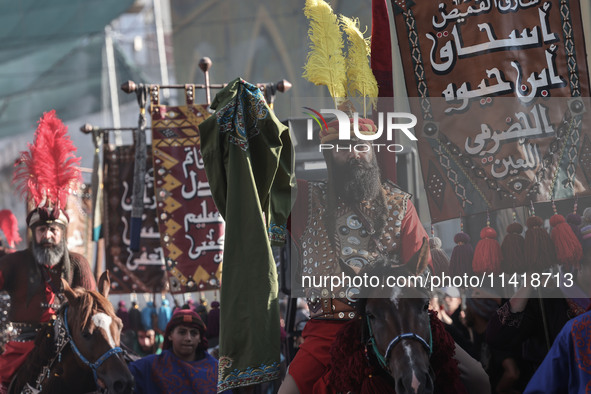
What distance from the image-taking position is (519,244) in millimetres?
5227

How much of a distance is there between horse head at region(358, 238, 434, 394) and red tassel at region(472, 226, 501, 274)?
1.12 metres

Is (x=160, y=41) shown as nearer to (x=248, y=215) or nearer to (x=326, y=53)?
(x=326, y=53)

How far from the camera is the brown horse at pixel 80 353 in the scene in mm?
5551

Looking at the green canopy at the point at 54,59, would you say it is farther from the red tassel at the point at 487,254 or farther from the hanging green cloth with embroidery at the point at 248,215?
the hanging green cloth with embroidery at the point at 248,215

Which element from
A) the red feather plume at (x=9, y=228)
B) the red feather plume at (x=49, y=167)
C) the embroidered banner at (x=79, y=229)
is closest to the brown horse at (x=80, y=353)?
the red feather plume at (x=49, y=167)

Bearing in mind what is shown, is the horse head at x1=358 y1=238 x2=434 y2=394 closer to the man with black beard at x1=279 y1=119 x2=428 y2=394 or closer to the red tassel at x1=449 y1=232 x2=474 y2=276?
the man with black beard at x1=279 y1=119 x2=428 y2=394

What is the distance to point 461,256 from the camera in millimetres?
5090

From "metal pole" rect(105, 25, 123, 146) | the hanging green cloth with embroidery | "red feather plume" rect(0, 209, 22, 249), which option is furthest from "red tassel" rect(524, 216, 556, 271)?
"metal pole" rect(105, 25, 123, 146)

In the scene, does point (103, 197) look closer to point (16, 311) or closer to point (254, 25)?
point (16, 311)

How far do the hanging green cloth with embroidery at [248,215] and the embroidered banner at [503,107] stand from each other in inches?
49.0

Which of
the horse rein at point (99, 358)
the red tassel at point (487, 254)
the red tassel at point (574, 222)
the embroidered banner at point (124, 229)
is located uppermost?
the embroidered banner at point (124, 229)

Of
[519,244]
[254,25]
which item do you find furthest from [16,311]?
[254,25]

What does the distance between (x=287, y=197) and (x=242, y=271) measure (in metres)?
0.57

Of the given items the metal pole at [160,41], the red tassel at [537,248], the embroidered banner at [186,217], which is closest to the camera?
the red tassel at [537,248]
